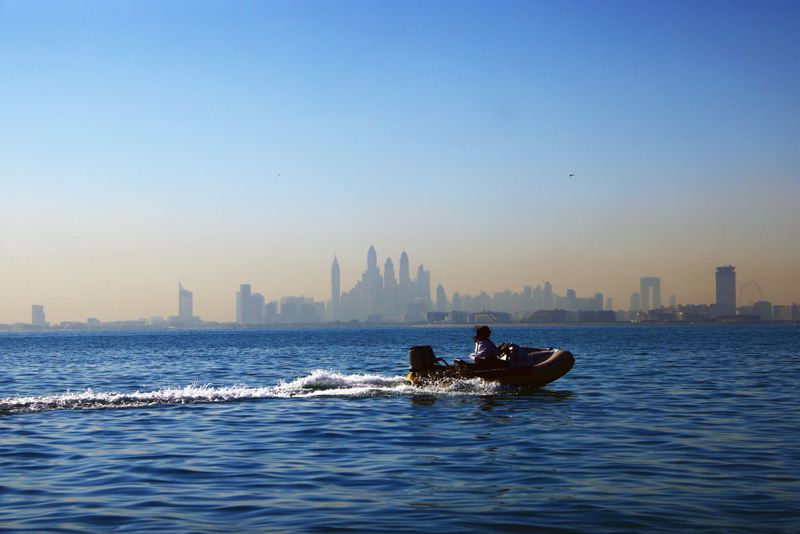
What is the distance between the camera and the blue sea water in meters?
10.9

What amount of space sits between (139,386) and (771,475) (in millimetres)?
29061

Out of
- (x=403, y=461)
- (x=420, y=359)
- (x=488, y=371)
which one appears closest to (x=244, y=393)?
(x=420, y=359)

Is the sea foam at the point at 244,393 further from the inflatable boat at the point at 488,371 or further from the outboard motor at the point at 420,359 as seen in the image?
the outboard motor at the point at 420,359

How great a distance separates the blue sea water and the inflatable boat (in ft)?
1.21

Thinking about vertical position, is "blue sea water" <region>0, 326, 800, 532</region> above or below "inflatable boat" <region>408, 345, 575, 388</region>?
below

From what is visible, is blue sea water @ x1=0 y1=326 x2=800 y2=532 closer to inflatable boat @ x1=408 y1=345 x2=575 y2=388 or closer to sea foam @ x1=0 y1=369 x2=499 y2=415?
sea foam @ x1=0 y1=369 x2=499 y2=415

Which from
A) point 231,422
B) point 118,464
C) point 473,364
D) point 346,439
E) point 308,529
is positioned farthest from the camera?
point 473,364

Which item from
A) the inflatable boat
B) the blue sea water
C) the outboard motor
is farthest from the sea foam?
the outboard motor

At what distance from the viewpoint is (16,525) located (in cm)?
1064

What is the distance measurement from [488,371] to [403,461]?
1272 cm

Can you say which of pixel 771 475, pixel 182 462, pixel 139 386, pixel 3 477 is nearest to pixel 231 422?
pixel 182 462

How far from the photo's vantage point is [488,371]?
27484mm

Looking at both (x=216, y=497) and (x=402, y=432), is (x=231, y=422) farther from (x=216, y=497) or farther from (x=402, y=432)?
(x=216, y=497)

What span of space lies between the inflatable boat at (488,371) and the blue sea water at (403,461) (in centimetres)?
37
